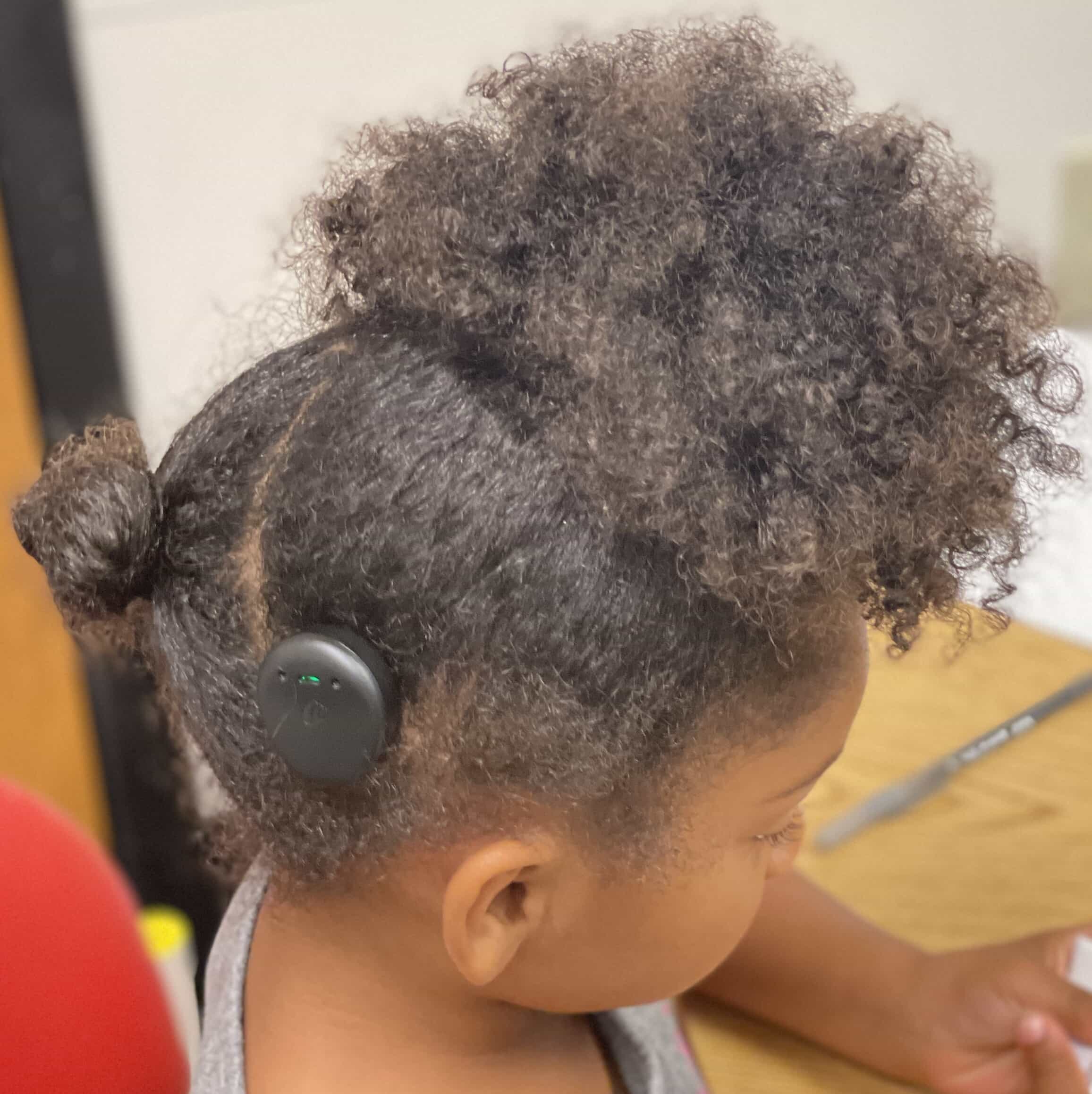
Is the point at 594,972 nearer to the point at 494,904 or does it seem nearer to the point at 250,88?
the point at 494,904

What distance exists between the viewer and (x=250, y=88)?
3.73 ft

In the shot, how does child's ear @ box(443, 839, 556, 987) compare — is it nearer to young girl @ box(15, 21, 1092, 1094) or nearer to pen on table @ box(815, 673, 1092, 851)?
young girl @ box(15, 21, 1092, 1094)

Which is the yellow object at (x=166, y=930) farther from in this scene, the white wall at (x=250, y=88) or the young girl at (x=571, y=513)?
the young girl at (x=571, y=513)

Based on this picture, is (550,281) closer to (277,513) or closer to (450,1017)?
(277,513)

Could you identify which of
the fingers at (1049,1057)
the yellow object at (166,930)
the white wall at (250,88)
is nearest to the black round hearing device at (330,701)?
the fingers at (1049,1057)

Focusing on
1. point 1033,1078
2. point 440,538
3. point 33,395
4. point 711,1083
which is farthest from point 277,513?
point 33,395

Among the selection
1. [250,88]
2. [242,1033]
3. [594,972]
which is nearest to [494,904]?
[594,972]

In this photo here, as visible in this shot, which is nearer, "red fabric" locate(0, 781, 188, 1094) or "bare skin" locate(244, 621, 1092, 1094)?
"bare skin" locate(244, 621, 1092, 1094)

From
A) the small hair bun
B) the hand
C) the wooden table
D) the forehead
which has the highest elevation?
the small hair bun

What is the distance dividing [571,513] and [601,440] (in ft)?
0.11

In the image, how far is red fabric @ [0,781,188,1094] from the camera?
0.59 metres

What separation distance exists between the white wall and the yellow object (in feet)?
1.98

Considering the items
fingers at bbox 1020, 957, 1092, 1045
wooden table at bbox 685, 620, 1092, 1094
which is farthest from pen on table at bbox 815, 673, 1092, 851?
fingers at bbox 1020, 957, 1092, 1045

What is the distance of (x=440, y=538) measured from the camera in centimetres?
43
